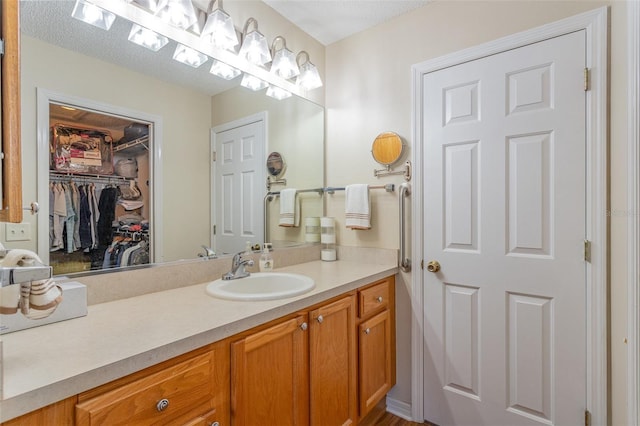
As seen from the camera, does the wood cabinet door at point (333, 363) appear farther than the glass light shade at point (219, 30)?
No

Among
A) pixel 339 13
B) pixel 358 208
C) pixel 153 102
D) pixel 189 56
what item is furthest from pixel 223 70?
pixel 358 208

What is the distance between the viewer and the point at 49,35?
1116mm

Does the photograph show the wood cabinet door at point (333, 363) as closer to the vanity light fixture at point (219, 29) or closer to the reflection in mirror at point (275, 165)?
the reflection in mirror at point (275, 165)

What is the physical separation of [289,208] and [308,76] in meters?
0.85

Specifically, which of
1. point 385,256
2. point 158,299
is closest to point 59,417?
point 158,299

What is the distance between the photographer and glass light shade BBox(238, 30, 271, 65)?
169 cm

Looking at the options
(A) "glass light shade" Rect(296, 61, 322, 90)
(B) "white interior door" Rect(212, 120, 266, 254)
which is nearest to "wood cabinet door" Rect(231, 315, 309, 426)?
(B) "white interior door" Rect(212, 120, 266, 254)

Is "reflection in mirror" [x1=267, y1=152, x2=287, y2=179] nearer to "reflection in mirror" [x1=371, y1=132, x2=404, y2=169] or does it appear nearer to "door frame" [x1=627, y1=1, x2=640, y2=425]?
"reflection in mirror" [x1=371, y1=132, x2=404, y2=169]

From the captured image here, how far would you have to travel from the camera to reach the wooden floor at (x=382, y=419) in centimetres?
183

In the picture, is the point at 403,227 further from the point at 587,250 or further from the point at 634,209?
the point at 634,209

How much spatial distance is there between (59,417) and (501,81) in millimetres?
2038

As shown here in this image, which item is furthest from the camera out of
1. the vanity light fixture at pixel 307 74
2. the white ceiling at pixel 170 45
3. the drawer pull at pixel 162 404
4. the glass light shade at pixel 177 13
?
the vanity light fixture at pixel 307 74

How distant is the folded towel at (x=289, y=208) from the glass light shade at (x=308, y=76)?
0.68 m

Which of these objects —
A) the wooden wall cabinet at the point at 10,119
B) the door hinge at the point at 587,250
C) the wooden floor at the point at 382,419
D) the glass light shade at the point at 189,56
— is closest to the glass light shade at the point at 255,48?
the glass light shade at the point at 189,56
